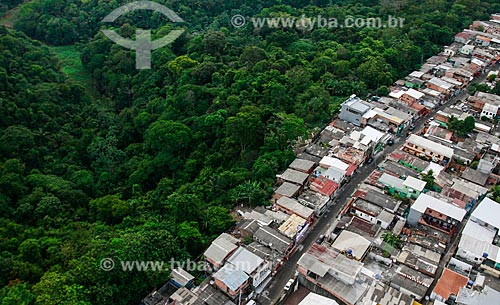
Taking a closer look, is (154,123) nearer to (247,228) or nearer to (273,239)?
(247,228)

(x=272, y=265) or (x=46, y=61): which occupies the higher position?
(x=46, y=61)

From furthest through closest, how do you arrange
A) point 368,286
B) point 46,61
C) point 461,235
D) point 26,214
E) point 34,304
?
1. point 46,61
2. point 26,214
3. point 461,235
4. point 368,286
5. point 34,304

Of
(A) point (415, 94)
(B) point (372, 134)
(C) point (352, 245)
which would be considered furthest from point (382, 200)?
(A) point (415, 94)

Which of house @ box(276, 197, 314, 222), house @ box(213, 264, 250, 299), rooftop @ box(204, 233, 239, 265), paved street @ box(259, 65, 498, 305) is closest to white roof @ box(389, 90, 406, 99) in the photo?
paved street @ box(259, 65, 498, 305)

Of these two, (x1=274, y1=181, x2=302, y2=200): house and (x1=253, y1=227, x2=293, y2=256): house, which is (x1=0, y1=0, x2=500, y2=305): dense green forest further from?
(x1=253, y1=227, x2=293, y2=256): house

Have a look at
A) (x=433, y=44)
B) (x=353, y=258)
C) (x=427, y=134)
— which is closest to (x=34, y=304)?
(x=353, y=258)

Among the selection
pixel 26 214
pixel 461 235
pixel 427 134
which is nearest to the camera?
pixel 461 235

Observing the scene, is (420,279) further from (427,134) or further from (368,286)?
(427,134)

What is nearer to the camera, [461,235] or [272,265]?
[272,265]
